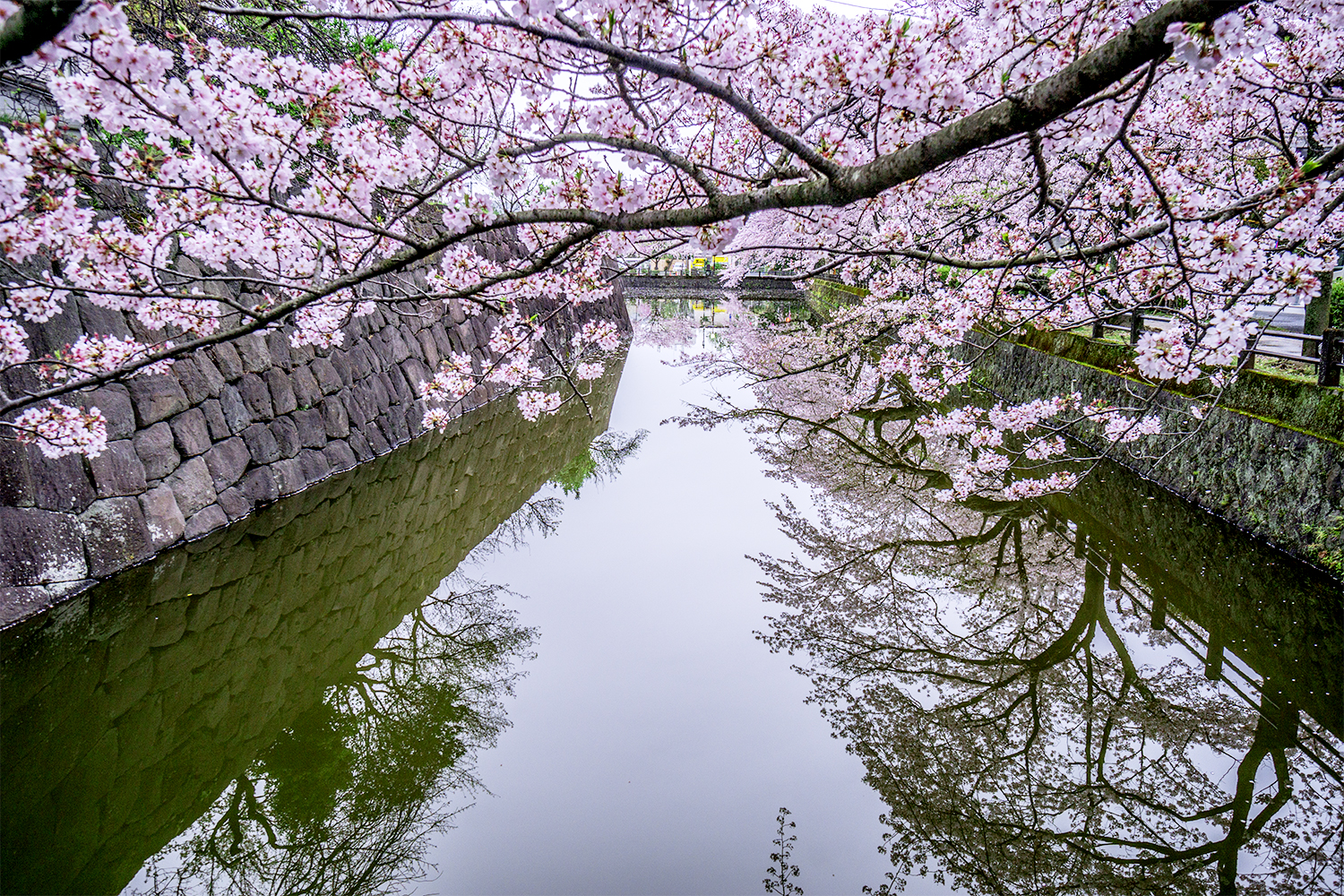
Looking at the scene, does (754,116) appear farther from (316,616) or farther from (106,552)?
(106,552)

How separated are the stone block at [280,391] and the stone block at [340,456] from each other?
605 millimetres

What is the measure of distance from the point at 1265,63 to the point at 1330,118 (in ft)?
8.28

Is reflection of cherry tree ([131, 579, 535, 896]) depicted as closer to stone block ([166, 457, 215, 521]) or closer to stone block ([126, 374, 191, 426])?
stone block ([166, 457, 215, 521])

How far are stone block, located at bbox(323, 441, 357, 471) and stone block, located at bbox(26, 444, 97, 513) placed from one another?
2.55 metres

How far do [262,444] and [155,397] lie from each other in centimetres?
110

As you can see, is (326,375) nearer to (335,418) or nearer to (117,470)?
(335,418)

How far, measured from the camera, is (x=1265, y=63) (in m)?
3.81

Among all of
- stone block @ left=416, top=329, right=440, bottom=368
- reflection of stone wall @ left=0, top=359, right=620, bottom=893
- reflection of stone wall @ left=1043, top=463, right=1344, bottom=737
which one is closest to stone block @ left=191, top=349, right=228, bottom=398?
reflection of stone wall @ left=0, top=359, right=620, bottom=893

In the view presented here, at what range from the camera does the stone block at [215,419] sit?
5.95 metres

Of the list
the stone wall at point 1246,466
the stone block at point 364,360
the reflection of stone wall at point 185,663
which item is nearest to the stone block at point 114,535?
the reflection of stone wall at point 185,663

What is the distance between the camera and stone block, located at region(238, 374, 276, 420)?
21.2 ft

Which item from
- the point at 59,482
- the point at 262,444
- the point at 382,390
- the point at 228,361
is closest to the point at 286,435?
the point at 262,444

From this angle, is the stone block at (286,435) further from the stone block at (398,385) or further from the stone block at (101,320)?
the stone block at (398,385)

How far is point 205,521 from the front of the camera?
5703mm
